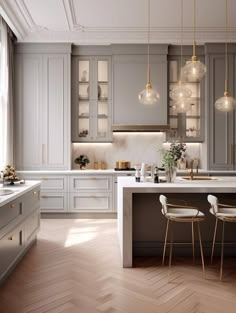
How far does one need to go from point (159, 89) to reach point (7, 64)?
106 inches

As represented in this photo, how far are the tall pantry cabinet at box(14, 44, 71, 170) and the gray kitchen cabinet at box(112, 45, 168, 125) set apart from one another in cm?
89

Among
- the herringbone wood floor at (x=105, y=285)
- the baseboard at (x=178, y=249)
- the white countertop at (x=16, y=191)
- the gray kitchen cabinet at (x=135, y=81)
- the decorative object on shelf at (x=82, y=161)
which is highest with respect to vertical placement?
the gray kitchen cabinet at (x=135, y=81)

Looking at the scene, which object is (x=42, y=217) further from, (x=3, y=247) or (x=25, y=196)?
(x=3, y=247)

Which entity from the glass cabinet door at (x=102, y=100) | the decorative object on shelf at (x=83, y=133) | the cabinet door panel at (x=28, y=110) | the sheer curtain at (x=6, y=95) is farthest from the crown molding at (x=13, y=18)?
the decorative object on shelf at (x=83, y=133)

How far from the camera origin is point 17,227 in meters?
3.38

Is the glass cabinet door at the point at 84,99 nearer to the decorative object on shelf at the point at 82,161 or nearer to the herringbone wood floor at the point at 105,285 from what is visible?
the decorative object on shelf at the point at 82,161

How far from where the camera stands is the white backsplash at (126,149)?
646 centimetres

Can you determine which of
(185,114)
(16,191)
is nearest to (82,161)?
(185,114)

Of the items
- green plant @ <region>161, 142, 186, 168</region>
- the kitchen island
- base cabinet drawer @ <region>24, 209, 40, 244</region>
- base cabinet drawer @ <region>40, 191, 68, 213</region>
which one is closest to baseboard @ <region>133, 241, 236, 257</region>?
the kitchen island

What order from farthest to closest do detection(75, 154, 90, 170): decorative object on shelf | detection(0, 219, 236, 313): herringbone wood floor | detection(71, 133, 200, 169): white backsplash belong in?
detection(71, 133, 200, 169): white backsplash < detection(75, 154, 90, 170): decorative object on shelf < detection(0, 219, 236, 313): herringbone wood floor

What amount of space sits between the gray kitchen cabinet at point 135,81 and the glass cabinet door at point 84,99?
520mm

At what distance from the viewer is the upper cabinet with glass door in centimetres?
620

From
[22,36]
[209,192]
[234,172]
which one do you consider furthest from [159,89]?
[209,192]

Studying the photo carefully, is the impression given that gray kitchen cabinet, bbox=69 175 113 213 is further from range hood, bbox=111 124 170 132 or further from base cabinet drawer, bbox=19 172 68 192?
range hood, bbox=111 124 170 132
